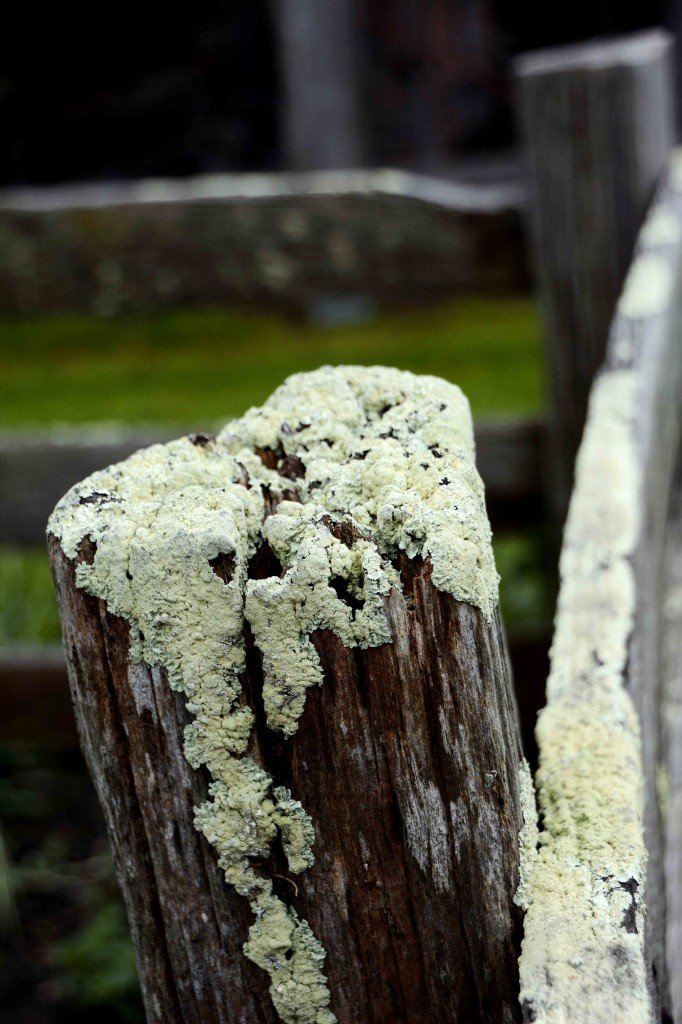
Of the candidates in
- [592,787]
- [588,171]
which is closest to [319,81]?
[588,171]

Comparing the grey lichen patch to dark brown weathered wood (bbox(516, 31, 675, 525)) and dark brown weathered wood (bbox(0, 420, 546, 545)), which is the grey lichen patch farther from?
dark brown weathered wood (bbox(0, 420, 546, 545))

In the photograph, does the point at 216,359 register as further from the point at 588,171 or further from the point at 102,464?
the point at 588,171

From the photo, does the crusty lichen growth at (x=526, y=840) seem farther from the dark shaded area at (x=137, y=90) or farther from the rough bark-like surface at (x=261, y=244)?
the dark shaded area at (x=137, y=90)

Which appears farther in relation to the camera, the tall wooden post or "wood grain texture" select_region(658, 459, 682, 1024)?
the tall wooden post

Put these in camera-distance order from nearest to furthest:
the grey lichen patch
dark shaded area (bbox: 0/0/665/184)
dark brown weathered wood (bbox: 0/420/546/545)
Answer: the grey lichen patch < dark brown weathered wood (bbox: 0/420/546/545) < dark shaded area (bbox: 0/0/665/184)

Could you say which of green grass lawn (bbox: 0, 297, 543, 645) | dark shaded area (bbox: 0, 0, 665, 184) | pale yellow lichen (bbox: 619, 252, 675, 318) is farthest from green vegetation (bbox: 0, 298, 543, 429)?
pale yellow lichen (bbox: 619, 252, 675, 318)

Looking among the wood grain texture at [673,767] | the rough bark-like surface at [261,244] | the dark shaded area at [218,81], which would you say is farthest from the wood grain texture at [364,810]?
the dark shaded area at [218,81]

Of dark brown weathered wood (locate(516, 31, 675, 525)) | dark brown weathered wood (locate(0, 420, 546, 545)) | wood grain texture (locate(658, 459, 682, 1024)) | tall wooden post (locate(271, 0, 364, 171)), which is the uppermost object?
tall wooden post (locate(271, 0, 364, 171))
